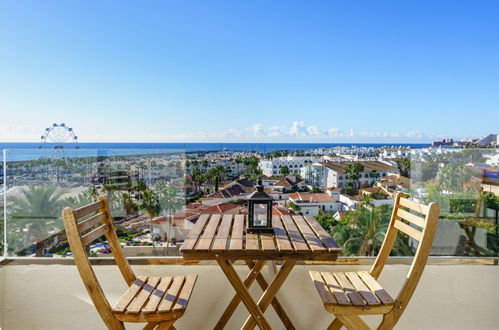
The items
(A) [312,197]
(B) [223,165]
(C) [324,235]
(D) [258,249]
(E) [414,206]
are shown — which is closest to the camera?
(D) [258,249]

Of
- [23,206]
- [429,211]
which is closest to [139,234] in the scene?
[23,206]

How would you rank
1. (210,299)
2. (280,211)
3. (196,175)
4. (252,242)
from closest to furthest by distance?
(252,242)
(280,211)
(210,299)
(196,175)

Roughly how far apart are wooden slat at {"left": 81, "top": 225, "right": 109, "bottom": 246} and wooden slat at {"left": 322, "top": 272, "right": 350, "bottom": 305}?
1.15 meters

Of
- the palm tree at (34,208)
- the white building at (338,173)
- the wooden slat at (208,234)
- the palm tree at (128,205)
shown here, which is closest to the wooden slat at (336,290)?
the wooden slat at (208,234)

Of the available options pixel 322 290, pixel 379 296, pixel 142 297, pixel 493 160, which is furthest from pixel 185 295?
pixel 493 160

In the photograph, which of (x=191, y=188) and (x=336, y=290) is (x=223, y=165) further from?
(x=336, y=290)

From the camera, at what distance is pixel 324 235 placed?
152 cm

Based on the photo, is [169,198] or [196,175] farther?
[196,175]

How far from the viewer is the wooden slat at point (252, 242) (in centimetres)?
132

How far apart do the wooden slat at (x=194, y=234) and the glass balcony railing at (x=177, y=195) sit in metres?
0.33

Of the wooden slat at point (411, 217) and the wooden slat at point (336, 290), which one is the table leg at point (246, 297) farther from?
the wooden slat at point (411, 217)

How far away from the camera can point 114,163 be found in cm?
260

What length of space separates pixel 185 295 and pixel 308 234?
2.21 feet

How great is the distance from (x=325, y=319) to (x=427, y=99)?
15.4 meters
